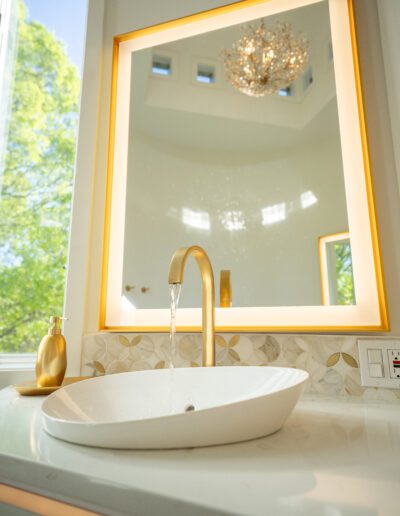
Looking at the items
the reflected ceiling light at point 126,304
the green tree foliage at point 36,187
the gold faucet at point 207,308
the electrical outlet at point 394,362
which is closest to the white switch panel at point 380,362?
the electrical outlet at point 394,362

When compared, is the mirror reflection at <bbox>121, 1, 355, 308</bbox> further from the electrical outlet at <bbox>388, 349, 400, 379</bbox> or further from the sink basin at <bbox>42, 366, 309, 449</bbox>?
the sink basin at <bbox>42, 366, 309, 449</bbox>

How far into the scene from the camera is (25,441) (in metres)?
0.53

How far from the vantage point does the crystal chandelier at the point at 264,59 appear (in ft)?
3.80

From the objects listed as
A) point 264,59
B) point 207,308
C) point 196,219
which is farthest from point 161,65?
point 207,308

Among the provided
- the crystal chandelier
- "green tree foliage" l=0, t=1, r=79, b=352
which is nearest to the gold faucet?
the crystal chandelier

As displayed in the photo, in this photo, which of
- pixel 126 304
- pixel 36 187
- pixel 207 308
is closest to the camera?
pixel 207 308

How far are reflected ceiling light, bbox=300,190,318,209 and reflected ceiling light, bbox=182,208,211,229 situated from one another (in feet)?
0.97

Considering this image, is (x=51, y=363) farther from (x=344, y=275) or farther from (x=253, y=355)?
(x=344, y=275)

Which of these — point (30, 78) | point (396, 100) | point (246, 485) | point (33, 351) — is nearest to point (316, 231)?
point (396, 100)

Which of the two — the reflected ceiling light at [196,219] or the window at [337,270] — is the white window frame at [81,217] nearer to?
the reflected ceiling light at [196,219]

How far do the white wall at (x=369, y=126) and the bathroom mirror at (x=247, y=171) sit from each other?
32 mm

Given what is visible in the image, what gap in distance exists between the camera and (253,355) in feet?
3.25

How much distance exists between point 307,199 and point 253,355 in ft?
1.57

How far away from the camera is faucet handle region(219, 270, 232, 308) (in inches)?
42.3
